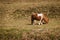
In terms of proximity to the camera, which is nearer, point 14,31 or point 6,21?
point 14,31

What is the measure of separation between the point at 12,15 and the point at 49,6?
153 inches

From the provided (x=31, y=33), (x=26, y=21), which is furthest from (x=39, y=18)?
(x=31, y=33)

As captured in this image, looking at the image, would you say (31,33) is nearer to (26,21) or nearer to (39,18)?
(39,18)

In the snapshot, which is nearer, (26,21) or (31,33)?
(31,33)

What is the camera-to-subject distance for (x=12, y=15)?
2027 centimetres

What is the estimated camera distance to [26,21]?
18.8 metres

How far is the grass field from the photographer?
14.1 metres

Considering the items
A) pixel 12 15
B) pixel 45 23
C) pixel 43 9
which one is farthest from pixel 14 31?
pixel 43 9

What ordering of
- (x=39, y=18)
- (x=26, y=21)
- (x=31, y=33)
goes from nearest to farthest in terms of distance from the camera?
(x=31, y=33) < (x=39, y=18) < (x=26, y=21)

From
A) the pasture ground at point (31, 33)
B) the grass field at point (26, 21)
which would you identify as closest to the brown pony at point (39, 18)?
the grass field at point (26, 21)

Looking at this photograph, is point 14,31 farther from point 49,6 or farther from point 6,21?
point 49,6

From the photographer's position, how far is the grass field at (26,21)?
46.2 feet

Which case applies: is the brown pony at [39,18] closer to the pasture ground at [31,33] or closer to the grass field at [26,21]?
the grass field at [26,21]

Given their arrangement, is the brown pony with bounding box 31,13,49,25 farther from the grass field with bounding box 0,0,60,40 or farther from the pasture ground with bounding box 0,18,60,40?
the pasture ground with bounding box 0,18,60,40
